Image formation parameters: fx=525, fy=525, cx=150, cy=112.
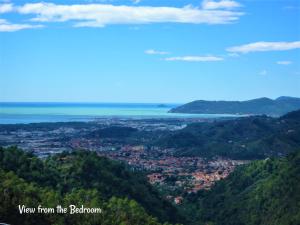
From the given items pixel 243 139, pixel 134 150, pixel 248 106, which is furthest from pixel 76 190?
pixel 248 106

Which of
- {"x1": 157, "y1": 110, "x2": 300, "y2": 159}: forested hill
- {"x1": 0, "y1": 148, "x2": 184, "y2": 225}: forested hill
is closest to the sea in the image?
{"x1": 157, "y1": 110, "x2": 300, "y2": 159}: forested hill

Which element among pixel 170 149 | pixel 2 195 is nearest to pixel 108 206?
pixel 2 195

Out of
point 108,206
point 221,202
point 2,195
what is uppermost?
point 2,195

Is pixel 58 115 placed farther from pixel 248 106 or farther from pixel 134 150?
pixel 134 150

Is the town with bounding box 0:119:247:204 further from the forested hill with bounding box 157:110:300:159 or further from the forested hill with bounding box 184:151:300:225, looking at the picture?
the forested hill with bounding box 184:151:300:225

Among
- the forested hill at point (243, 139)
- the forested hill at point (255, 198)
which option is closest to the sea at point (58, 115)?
the forested hill at point (243, 139)

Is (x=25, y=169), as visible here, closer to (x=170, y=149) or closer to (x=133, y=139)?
(x=170, y=149)

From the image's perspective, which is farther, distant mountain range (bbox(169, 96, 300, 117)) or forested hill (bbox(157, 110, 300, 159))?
distant mountain range (bbox(169, 96, 300, 117))
